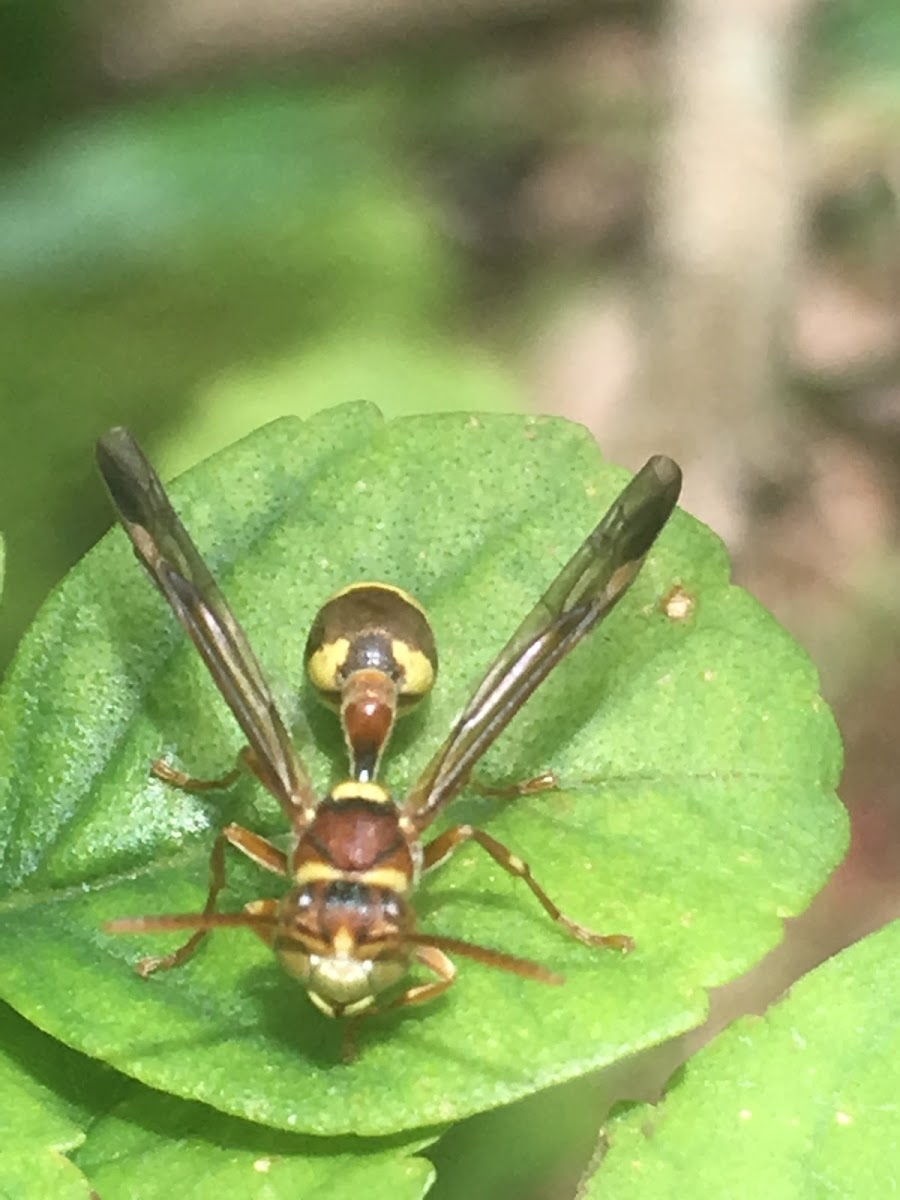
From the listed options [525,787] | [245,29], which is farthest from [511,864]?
[245,29]

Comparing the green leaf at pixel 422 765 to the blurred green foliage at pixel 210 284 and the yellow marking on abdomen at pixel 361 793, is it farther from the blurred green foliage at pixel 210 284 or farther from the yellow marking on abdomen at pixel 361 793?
the blurred green foliage at pixel 210 284

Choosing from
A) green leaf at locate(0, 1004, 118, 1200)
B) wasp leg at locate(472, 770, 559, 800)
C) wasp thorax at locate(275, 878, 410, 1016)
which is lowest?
green leaf at locate(0, 1004, 118, 1200)

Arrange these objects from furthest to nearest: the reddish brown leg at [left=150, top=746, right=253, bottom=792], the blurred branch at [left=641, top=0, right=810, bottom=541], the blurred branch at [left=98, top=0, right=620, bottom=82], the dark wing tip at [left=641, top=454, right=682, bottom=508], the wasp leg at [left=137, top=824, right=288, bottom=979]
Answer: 1. the blurred branch at [left=98, top=0, right=620, bottom=82]
2. the blurred branch at [left=641, top=0, right=810, bottom=541]
3. the dark wing tip at [left=641, top=454, right=682, bottom=508]
4. the reddish brown leg at [left=150, top=746, right=253, bottom=792]
5. the wasp leg at [left=137, top=824, right=288, bottom=979]

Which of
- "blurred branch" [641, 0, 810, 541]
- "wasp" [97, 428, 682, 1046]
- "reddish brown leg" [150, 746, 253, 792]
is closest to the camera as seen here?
"wasp" [97, 428, 682, 1046]

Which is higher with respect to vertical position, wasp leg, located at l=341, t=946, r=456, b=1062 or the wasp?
the wasp

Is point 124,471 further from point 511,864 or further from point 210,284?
point 210,284

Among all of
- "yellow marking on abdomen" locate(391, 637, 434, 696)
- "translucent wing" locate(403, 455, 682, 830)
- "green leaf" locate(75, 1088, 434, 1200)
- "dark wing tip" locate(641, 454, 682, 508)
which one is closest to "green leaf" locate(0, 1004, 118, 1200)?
"green leaf" locate(75, 1088, 434, 1200)

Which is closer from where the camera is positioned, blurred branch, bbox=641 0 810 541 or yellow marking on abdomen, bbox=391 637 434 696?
yellow marking on abdomen, bbox=391 637 434 696

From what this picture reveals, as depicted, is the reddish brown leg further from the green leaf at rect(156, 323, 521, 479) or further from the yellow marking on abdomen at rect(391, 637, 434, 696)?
the green leaf at rect(156, 323, 521, 479)
